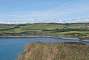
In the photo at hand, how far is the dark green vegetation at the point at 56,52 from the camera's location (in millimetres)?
14016

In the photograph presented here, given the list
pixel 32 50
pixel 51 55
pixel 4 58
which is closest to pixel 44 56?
pixel 51 55

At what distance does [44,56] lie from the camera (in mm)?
14883

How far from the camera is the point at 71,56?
14.0 meters

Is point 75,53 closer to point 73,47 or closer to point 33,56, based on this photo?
point 73,47

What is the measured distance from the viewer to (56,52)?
49.6 feet

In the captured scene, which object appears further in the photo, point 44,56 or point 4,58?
point 4,58

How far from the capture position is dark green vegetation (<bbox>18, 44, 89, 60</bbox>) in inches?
552

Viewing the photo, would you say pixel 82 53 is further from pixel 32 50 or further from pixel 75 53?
pixel 32 50

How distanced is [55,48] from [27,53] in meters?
1.43

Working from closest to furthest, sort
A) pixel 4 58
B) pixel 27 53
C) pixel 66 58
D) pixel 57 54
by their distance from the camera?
pixel 66 58 → pixel 57 54 → pixel 27 53 → pixel 4 58

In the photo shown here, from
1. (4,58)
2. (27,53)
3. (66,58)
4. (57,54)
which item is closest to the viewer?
(66,58)

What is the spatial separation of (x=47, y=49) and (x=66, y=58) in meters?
2.22

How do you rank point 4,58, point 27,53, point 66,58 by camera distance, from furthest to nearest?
point 4,58
point 27,53
point 66,58

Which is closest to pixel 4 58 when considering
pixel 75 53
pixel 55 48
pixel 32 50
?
pixel 32 50
